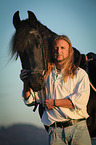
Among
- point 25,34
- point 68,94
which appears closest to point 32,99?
point 68,94

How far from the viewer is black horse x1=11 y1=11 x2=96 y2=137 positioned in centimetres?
171

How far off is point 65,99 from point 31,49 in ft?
2.13

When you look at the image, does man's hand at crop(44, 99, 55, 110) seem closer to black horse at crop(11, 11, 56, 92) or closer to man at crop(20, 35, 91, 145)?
man at crop(20, 35, 91, 145)

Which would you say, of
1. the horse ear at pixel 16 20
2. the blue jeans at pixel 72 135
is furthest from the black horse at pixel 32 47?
the blue jeans at pixel 72 135

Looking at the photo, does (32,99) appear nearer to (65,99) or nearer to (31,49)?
(65,99)

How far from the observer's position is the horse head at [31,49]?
66.5 inches

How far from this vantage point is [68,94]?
1641 mm

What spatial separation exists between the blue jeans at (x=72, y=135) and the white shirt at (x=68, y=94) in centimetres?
8

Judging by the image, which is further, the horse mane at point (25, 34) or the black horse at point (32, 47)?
the horse mane at point (25, 34)

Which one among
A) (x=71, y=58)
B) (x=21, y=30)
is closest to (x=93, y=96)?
(x=71, y=58)

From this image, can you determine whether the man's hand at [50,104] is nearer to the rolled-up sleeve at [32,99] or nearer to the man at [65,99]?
the man at [65,99]

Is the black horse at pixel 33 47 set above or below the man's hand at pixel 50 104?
above

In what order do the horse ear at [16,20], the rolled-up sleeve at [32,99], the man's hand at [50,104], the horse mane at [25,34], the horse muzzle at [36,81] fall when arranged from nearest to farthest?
1. the man's hand at [50,104]
2. the horse muzzle at [36,81]
3. the rolled-up sleeve at [32,99]
4. the horse mane at [25,34]
5. the horse ear at [16,20]

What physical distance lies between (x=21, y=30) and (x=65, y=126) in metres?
1.11
